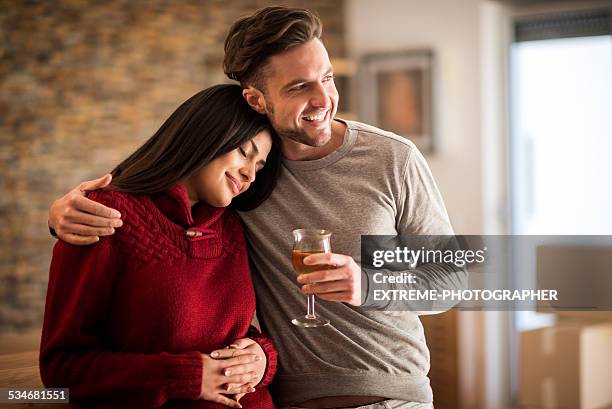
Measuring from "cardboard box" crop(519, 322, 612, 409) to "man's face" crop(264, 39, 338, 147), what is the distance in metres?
1.53

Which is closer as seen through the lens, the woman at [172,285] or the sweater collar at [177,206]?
the woman at [172,285]

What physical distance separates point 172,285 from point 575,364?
1.78 m

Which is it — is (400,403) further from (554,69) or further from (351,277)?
(554,69)

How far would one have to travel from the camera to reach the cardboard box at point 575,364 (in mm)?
2543

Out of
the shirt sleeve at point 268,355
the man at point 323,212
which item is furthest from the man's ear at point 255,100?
the shirt sleeve at point 268,355

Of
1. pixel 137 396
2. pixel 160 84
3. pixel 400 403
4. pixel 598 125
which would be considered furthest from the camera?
pixel 160 84

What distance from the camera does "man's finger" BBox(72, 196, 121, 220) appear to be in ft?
4.02

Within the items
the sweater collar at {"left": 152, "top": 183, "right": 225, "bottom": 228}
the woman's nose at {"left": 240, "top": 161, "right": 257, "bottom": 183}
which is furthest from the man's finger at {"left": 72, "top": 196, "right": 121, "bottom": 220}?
the woman's nose at {"left": 240, "top": 161, "right": 257, "bottom": 183}

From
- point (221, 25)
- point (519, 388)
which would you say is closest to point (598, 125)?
point (519, 388)

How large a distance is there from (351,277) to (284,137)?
0.34 meters

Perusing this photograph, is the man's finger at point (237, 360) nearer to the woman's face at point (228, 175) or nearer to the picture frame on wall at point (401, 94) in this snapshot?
the woman's face at point (228, 175)

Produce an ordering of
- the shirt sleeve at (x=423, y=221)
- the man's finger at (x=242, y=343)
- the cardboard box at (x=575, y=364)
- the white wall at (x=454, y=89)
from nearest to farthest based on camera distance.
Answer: the man's finger at (x=242, y=343) → the shirt sleeve at (x=423, y=221) → the cardboard box at (x=575, y=364) → the white wall at (x=454, y=89)

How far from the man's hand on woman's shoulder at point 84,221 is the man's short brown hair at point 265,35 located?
0.38 meters

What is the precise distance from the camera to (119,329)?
4.14ft
